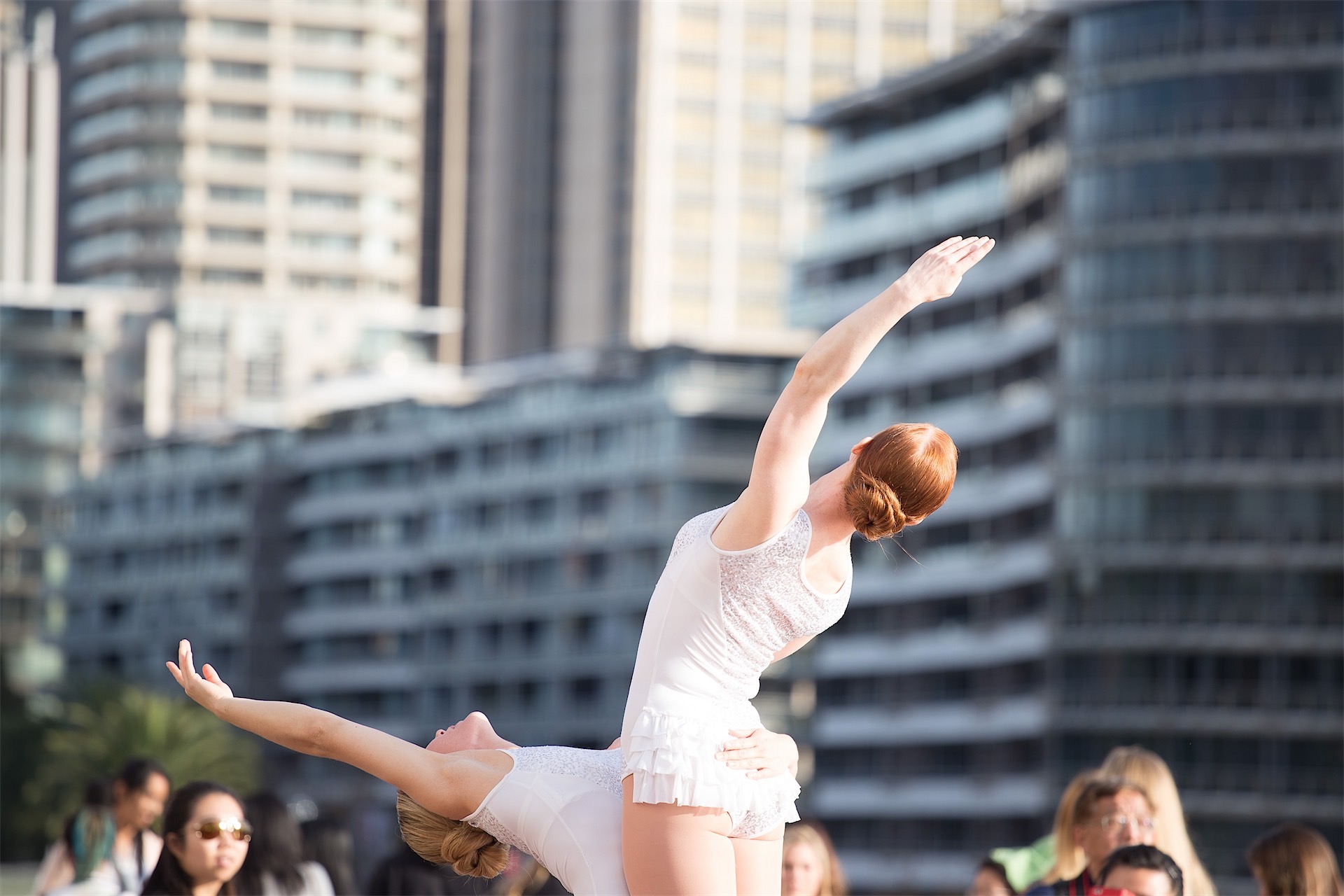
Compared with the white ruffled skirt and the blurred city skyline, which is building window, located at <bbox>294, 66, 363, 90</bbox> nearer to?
the blurred city skyline

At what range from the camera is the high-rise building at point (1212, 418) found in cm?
8038

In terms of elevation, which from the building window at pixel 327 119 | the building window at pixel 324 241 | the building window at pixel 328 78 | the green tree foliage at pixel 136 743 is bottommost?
the green tree foliage at pixel 136 743

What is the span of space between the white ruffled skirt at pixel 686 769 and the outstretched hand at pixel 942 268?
49.6 inches

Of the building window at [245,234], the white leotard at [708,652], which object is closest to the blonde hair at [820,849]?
the white leotard at [708,652]

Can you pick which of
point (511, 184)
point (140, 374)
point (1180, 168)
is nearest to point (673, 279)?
point (511, 184)

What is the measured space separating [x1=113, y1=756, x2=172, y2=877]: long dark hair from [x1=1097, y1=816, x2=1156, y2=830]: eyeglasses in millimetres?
4276

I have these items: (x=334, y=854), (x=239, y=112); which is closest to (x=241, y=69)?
(x=239, y=112)

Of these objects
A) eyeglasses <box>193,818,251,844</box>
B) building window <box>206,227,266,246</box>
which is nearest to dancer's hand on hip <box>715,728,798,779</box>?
eyeglasses <box>193,818,251,844</box>

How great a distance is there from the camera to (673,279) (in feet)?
540

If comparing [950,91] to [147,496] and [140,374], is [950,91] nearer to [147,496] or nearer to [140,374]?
[147,496]

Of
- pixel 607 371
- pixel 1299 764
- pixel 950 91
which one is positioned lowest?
pixel 1299 764

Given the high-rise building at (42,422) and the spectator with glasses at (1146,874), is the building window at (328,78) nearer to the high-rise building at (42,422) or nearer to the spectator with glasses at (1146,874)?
the high-rise building at (42,422)

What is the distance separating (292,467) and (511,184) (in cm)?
5720

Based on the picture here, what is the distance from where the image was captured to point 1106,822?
9.26 metres
